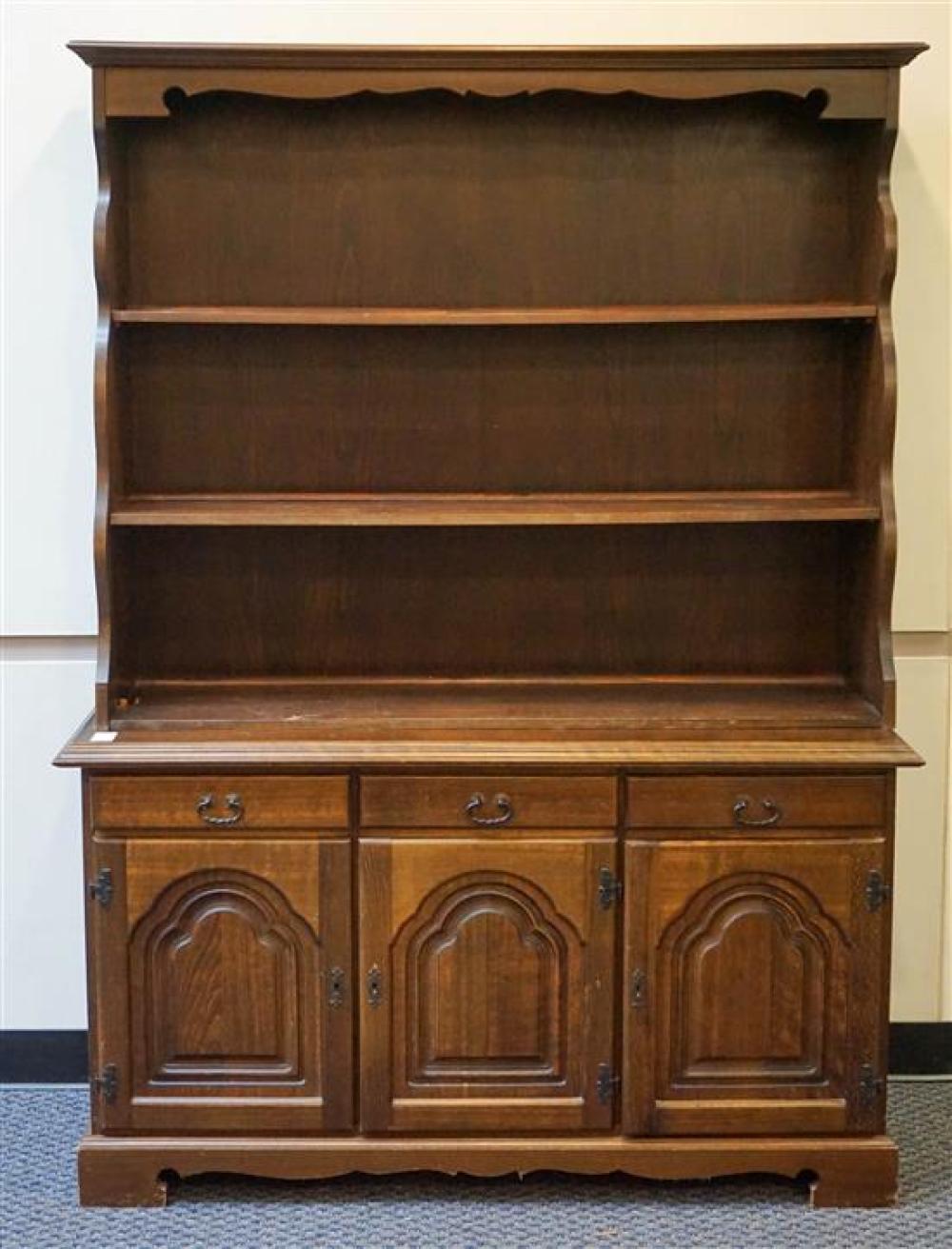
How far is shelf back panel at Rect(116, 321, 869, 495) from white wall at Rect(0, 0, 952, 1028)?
0.55 feet

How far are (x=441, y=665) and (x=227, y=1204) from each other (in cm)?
97

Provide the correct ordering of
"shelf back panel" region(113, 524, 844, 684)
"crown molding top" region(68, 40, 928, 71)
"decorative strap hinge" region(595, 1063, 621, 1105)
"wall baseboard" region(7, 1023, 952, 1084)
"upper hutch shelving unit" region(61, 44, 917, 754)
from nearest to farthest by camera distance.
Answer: "crown molding top" region(68, 40, 928, 71) → "decorative strap hinge" region(595, 1063, 621, 1105) → "upper hutch shelving unit" region(61, 44, 917, 754) → "shelf back panel" region(113, 524, 844, 684) → "wall baseboard" region(7, 1023, 952, 1084)

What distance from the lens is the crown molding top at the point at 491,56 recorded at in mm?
2506

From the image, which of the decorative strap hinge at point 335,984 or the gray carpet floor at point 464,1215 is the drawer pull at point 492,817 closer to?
the decorative strap hinge at point 335,984

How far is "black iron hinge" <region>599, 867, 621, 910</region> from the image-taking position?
8.41 feet

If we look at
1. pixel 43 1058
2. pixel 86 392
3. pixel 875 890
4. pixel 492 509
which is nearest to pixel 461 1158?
pixel 875 890

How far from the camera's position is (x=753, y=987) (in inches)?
102

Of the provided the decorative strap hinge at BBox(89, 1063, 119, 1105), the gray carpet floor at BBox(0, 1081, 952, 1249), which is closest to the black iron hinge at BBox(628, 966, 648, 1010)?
the gray carpet floor at BBox(0, 1081, 952, 1249)

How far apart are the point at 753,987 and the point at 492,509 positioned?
0.89 meters

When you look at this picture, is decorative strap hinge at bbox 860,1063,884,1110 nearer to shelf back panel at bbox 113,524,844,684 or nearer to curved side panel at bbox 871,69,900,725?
curved side panel at bbox 871,69,900,725

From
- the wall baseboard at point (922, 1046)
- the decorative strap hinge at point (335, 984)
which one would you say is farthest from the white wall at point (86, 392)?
the decorative strap hinge at point (335, 984)

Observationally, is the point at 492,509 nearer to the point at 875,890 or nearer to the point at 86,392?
the point at 86,392

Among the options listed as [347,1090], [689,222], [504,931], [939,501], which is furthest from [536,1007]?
[689,222]

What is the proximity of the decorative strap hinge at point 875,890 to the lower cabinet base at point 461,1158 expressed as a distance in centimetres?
39
